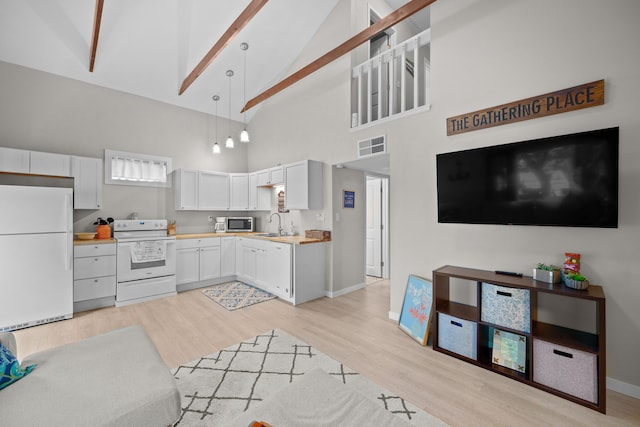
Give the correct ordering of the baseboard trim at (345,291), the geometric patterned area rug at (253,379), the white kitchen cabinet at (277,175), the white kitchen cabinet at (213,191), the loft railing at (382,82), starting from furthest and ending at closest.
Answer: the white kitchen cabinet at (213,191) < the white kitchen cabinet at (277,175) < the baseboard trim at (345,291) < the loft railing at (382,82) < the geometric patterned area rug at (253,379)

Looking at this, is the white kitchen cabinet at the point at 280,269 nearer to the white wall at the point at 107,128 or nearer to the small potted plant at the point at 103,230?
the white wall at the point at 107,128

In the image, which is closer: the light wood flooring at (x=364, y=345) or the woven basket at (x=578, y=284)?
the light wood flooring at (x=364, y=345)

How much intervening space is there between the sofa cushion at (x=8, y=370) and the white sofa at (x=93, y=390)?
3cm

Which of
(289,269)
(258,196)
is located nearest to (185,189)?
(258,196)

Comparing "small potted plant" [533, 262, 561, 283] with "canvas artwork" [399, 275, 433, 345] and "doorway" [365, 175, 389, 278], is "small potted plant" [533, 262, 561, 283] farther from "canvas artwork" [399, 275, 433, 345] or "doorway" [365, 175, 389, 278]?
"doorway" [365, 175, 389, 278]

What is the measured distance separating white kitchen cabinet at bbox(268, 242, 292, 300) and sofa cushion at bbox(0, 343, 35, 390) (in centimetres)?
288

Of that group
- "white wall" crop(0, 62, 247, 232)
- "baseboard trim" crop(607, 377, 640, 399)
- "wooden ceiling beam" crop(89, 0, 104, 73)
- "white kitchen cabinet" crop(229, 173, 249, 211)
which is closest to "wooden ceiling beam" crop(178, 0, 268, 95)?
"white wall" crop(0, 62, 247, 232)

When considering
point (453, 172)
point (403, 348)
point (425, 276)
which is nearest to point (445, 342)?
point (403, 348)

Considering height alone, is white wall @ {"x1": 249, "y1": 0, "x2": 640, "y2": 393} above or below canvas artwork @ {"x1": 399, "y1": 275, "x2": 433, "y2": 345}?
above

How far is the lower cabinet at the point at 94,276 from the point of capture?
389 cm

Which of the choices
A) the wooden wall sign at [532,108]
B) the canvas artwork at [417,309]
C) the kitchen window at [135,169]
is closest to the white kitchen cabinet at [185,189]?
the kitchen window at [135,169]

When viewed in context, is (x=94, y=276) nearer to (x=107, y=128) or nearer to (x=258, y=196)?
(x=107, y=128)

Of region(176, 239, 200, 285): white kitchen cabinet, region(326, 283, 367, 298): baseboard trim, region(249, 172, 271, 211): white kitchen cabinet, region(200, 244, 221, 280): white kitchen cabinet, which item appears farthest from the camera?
region(249, 172, 271, 211): white kitchen cabinet

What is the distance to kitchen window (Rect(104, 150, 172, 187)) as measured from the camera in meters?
4.76
